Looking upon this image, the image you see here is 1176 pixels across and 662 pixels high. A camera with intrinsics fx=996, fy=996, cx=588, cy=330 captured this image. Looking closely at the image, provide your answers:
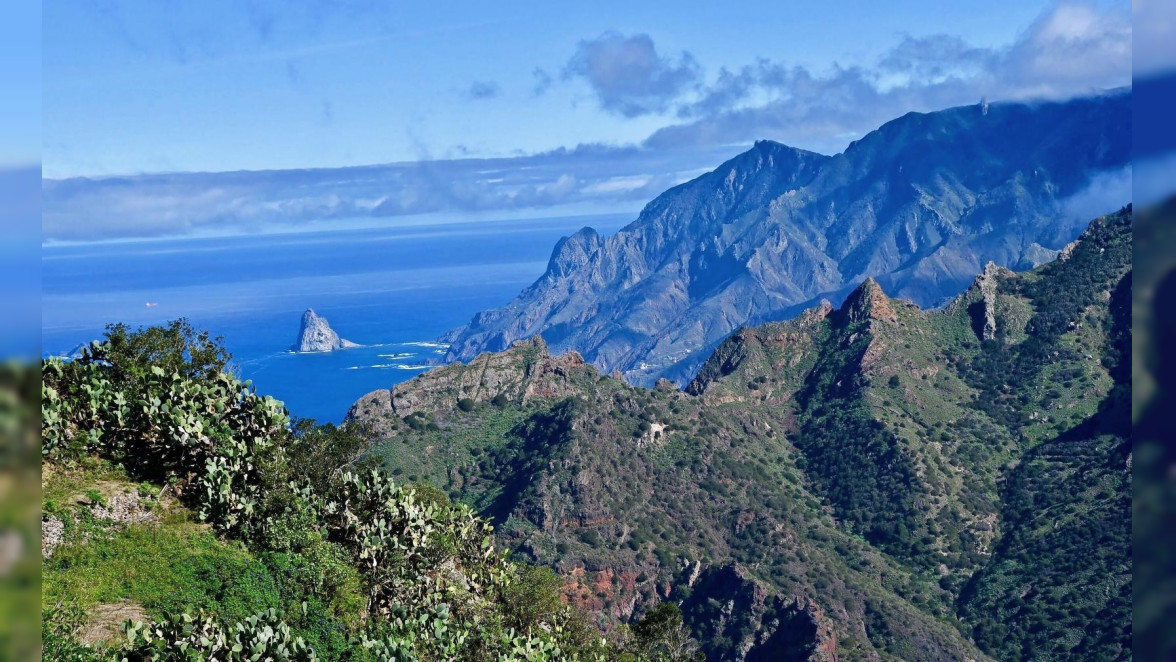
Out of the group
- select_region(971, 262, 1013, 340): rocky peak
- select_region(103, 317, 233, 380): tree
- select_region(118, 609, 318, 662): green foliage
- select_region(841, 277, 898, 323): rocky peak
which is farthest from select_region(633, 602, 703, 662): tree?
select_region(971, 262, 1013, 340): rocky peak

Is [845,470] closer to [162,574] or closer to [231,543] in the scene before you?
[231,543]

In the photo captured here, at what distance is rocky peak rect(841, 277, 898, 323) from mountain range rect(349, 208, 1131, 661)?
24cm

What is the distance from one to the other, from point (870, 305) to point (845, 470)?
2251 centimetres

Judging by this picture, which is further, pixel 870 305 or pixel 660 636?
pixel 870 305

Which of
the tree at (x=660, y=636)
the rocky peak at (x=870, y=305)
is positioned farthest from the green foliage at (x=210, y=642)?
the rocky peak at (x=870, y=305)

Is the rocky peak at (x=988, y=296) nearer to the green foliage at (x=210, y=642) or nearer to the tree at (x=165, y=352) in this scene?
the tree at (x=165, y=352)

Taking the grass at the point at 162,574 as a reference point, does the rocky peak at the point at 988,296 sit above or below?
above

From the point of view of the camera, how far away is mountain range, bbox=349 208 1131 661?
64062 mm

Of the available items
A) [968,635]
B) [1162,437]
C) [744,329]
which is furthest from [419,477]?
[1162,437]

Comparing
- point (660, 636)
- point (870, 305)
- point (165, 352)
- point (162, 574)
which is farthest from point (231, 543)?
point (870, 305)

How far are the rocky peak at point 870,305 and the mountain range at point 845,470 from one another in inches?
9.4

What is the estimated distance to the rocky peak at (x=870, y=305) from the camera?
10510 cm

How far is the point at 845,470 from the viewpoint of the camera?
90.6 metres

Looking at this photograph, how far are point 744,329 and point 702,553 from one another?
144 feet
